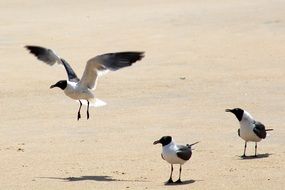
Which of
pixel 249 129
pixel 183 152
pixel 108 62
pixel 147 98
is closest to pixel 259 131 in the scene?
pixel 249 129

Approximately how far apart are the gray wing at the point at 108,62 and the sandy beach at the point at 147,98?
1010 mm

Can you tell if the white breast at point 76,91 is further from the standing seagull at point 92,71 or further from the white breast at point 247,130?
the white breast at point 247,130

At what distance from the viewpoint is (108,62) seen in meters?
14.4

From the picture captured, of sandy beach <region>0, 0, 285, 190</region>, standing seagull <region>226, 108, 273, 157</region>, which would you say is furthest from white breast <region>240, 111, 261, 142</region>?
sandy beach <region>0, 0, 285, 190</region>

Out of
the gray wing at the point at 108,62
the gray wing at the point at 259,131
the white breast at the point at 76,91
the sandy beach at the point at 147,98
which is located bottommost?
the sandy beach at the point at 147,98

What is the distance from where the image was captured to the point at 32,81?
21391 millimetres

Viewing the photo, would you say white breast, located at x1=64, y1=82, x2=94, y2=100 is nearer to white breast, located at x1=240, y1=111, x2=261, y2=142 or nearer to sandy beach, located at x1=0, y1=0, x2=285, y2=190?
sandy beach, located at x1=0, y1=0, x2=285, y2=190

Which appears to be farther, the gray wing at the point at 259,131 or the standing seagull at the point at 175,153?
the gray wing at the point at 259,131

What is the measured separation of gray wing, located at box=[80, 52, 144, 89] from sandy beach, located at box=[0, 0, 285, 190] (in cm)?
101

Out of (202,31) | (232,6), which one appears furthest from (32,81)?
(232,6)

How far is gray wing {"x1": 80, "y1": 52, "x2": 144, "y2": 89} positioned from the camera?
559 inches

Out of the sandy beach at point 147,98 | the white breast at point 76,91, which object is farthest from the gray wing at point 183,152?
the white breast at point 76,91

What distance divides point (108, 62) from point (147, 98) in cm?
480

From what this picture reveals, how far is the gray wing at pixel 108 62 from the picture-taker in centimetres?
1420
